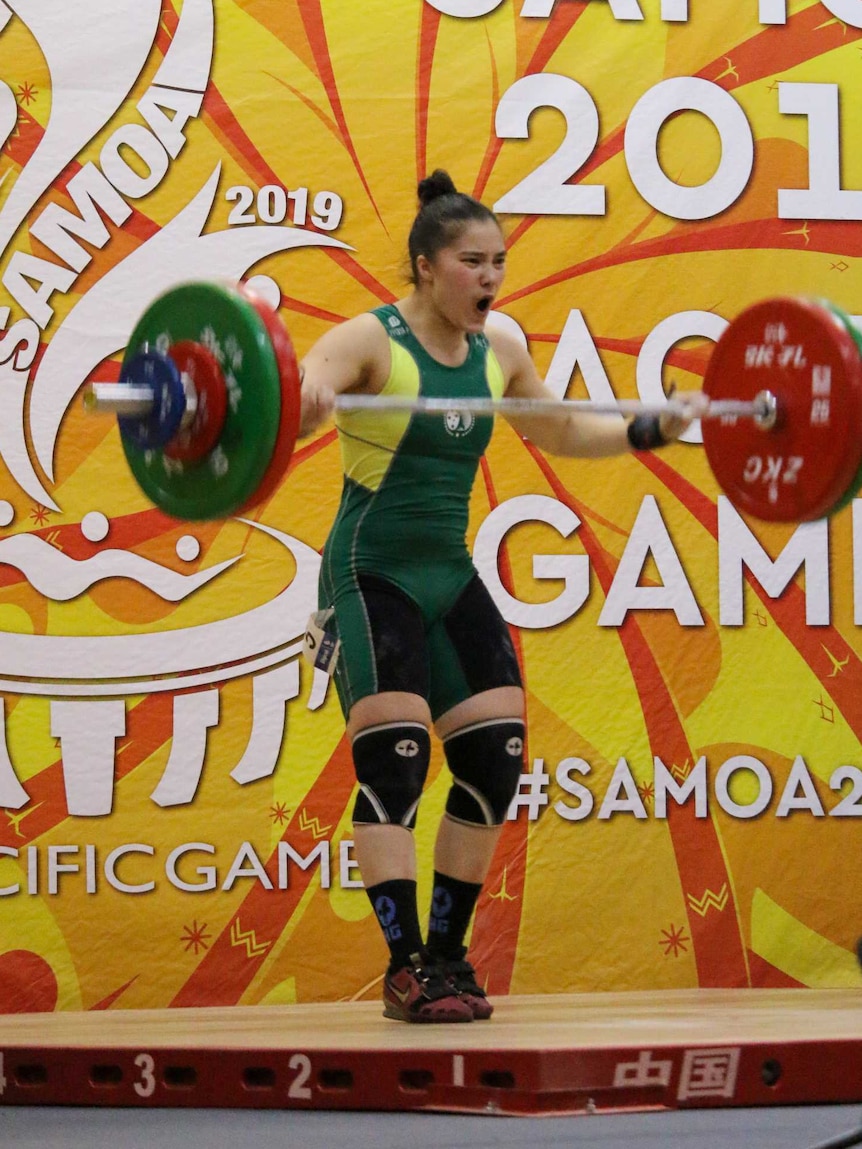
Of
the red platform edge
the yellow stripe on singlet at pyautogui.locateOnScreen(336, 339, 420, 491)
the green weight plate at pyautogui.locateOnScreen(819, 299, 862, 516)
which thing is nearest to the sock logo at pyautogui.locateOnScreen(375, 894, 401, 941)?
the red platform edge

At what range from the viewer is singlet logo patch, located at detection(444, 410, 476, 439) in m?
2.90

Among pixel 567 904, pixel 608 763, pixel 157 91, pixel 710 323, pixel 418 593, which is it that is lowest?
pixel 567 904

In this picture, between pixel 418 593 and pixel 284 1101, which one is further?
pixel 418 593

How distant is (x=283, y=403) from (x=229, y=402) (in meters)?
0.10

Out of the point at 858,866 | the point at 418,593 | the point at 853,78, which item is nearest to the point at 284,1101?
the point at 418,593

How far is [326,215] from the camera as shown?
3.89 m

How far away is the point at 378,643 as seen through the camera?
111 inches

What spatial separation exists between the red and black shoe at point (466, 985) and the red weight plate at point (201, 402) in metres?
0.98

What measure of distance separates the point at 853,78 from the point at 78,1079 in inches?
115

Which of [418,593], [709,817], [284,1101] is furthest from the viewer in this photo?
[709,817]

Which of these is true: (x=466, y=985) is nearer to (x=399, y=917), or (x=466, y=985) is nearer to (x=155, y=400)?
(x=399, y=917)

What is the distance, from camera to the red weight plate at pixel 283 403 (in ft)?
7.77

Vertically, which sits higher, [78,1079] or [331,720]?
[331,720]

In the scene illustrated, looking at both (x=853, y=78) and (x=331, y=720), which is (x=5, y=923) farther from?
(x=853, y=78)
